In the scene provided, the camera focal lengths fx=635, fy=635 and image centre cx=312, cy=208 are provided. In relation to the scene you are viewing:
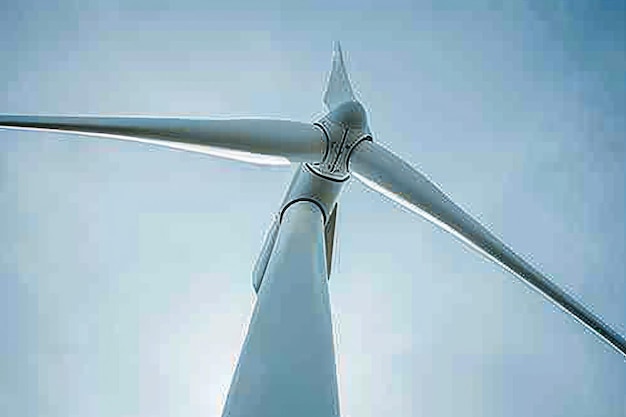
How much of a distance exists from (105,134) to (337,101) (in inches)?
214

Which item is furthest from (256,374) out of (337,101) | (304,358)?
(337,101)

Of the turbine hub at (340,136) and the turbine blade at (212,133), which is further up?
the turbine hub at (340,136)

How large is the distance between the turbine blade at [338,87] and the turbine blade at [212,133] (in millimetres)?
2288

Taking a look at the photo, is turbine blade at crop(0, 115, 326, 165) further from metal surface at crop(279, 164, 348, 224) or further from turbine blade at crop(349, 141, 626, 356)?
turbine blade at crop(349, 141, 626, 356)

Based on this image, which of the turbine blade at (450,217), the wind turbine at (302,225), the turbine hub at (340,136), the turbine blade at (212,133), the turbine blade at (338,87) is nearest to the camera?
the wind turbine at (302,225)

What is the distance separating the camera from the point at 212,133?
1030cm

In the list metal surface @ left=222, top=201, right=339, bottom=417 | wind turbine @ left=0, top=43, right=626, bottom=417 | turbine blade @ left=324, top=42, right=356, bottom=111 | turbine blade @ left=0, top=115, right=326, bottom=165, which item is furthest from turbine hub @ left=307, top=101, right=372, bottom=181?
metal surface @ left=222, top=201, right=339, bottom=417

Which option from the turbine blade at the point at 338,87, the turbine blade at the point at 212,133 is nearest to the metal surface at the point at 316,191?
the turbine blade at the point at 212,133

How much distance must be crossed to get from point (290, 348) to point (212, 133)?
4.12 metres

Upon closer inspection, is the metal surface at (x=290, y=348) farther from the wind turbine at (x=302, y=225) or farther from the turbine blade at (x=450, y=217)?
the turbine blade at (x=450, y=217)

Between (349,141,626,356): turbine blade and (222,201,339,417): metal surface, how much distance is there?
2333 millimetres

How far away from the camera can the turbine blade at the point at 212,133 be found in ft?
31.3

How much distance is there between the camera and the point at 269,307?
333 inches

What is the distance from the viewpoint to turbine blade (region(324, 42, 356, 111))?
537 inches
